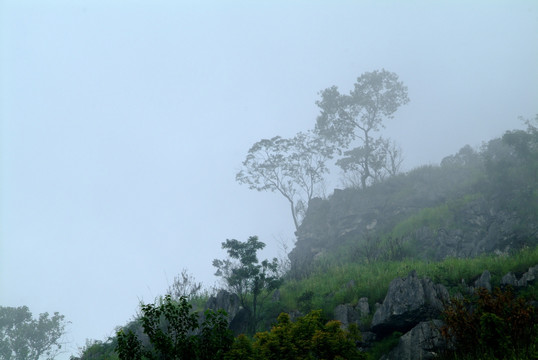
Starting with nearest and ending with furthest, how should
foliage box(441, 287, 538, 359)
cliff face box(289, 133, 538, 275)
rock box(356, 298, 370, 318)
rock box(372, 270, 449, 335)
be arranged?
foliage box(441, 287, 538, 359) → rock box(372, 270, 449, 335) → rock box(356, 298, 370, 318) → cliff face box(289, 133, 538, 275)

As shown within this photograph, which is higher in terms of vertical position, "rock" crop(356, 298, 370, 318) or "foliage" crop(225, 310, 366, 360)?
"foliage" crop(225, 310, 366, 360)

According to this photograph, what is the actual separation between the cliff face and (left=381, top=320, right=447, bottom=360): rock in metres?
10.6

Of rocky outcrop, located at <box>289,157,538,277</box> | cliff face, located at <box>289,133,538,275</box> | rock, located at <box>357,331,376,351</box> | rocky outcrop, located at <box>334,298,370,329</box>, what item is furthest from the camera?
cliff face, located at <box>289,133,538,275</box>

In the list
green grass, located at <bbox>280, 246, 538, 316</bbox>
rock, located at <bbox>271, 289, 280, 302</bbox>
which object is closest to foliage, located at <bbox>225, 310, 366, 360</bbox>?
green grass, located at <bbox>280, 246, 538, 316</bbox>

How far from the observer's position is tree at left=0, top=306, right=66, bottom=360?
1289 inches

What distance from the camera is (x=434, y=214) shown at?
2764cm

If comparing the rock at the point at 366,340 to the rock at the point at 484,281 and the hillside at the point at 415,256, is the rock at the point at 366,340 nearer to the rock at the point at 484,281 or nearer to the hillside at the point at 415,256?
the hillside at the point at 415,256

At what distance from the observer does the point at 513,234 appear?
20547 mm

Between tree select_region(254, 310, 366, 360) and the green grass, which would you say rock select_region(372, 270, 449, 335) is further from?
tree select_region(254, 310, 366, 360)

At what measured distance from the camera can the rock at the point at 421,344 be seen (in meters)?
11.0

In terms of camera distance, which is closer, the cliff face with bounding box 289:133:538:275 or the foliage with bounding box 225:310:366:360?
the foliage with bounding box 225:310:366:360

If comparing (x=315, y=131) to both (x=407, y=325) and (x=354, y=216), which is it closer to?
(x=354, y=216)

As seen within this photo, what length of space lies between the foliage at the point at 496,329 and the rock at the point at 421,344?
43cm

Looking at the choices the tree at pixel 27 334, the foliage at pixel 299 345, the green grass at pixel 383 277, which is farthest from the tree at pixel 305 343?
the tree at pixel 27 334
